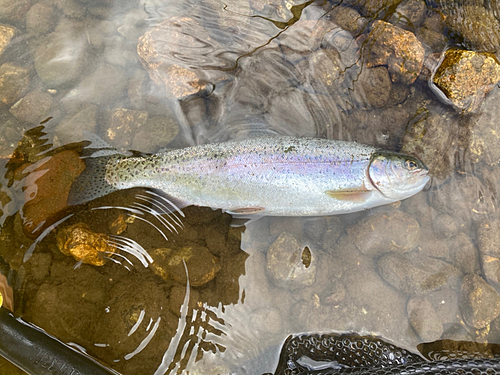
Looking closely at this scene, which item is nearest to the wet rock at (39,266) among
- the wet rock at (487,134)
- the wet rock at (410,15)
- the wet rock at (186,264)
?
the wet rock at (186,264)

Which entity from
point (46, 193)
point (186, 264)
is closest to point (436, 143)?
point (186, 264)

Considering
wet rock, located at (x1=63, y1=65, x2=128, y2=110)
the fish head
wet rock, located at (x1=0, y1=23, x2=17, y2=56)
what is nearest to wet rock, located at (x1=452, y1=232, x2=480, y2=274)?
the fish head

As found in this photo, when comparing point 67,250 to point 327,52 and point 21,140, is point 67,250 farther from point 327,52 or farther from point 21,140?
point 327,52

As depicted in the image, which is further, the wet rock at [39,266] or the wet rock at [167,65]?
the wet rock at [167,65]

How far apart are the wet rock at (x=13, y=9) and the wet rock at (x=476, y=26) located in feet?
16.4

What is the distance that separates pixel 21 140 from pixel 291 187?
10.1ft

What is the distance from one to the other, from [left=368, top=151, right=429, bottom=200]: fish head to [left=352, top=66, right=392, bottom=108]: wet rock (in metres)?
0.67

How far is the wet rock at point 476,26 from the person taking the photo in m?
3.23

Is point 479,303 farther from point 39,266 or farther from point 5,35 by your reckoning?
point 5,35

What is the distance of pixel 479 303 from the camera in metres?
3.05

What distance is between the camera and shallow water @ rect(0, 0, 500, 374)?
305 cm

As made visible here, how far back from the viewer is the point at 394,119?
3369 mm

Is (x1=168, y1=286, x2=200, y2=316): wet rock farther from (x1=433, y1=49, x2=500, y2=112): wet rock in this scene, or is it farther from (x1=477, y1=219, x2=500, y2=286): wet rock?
(x1=433, y1=49, x2=500, y2=112): wet rock

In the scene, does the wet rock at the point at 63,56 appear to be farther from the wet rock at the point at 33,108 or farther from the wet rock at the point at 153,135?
the wet rock at the point at 153,135
